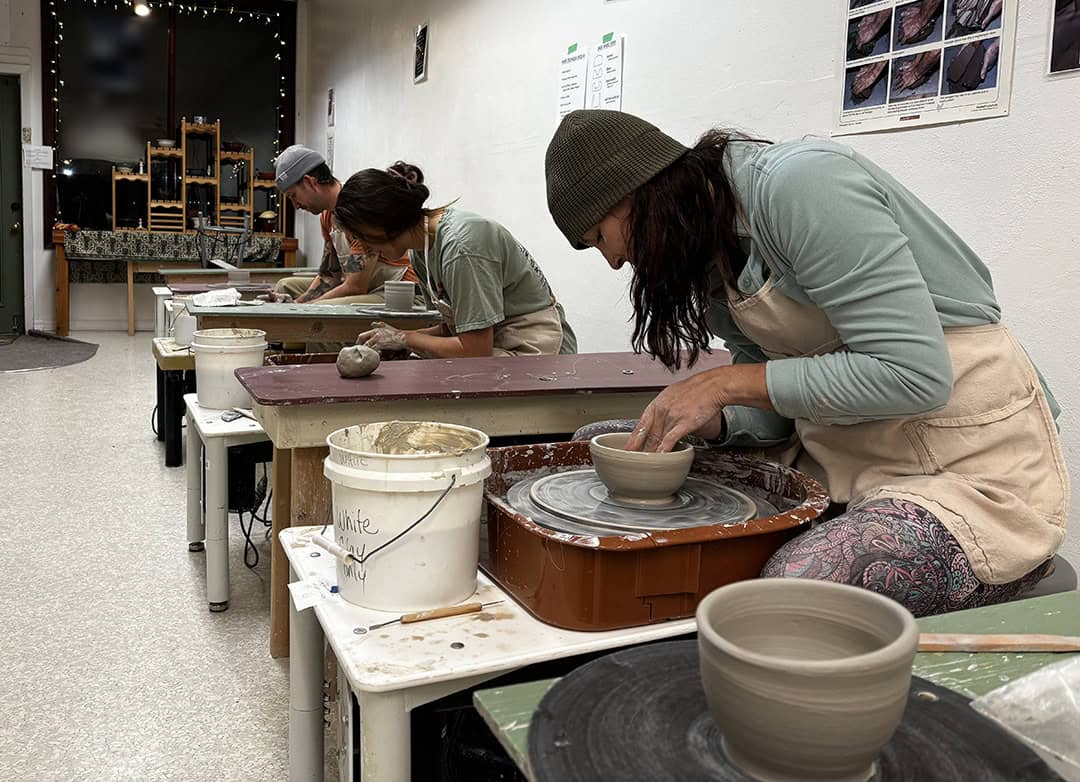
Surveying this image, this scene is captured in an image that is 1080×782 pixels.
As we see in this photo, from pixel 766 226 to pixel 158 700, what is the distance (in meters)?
1.58

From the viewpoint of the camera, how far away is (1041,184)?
180 centimetres

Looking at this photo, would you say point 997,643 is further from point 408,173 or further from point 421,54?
point 421,54

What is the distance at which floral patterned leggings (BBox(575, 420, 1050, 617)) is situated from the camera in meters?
1.09

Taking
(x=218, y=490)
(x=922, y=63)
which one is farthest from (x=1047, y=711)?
(x=218, y=490)

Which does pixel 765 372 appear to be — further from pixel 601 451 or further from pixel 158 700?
pixel 158 700

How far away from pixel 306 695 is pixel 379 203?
1655mm

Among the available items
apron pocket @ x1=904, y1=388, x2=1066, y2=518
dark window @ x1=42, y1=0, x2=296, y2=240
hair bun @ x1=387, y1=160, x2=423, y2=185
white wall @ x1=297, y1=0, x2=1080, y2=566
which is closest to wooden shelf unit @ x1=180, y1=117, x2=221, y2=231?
dark window @ x1=42, y1=0, x2=296, y2=240

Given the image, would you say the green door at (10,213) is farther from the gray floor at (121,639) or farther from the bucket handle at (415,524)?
the bucket handle at (415,524)

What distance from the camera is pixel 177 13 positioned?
8.11 metres

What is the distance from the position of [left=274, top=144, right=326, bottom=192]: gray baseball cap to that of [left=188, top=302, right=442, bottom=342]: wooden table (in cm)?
94

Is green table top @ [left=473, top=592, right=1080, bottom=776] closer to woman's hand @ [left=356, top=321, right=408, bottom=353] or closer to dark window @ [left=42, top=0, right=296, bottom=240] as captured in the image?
woman's hand @ [left=356, top=321, right=408, bottom=353]

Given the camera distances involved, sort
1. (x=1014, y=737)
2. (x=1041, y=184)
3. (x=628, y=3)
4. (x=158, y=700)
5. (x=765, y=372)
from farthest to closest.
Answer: (x=628, y=3) < (x=158, y=700) < (x=1041, y=184) < (x=765, y=372) < (x=1014, y=737)

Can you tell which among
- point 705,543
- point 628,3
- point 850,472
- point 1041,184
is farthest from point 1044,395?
point 628,3

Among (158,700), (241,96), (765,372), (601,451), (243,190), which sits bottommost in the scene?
(158,700)
